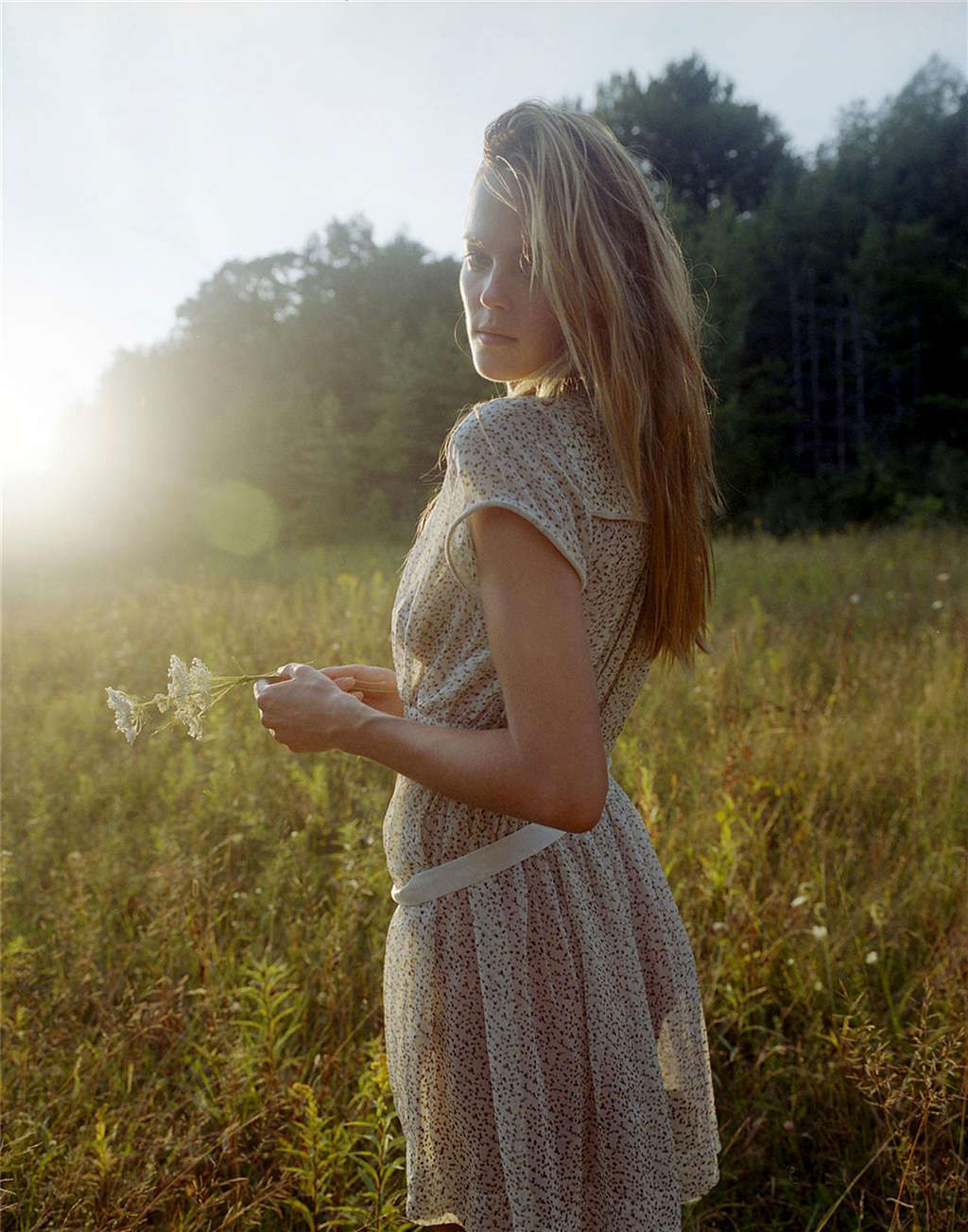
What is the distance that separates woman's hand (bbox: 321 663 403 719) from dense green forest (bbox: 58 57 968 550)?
19.4 metres

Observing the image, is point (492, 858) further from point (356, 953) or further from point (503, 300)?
point (356, 953)

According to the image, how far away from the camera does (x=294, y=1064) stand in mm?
2209

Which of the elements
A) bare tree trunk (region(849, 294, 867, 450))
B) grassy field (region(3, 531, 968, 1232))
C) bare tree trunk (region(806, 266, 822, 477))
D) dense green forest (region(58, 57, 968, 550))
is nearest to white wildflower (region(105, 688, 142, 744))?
grassy field (region(3, 531, 968, 1232))

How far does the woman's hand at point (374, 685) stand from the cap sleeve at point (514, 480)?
0.39 metres

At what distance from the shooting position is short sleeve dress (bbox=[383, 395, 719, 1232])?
106cm

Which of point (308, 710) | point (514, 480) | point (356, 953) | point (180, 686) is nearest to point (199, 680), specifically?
point (180, 686)

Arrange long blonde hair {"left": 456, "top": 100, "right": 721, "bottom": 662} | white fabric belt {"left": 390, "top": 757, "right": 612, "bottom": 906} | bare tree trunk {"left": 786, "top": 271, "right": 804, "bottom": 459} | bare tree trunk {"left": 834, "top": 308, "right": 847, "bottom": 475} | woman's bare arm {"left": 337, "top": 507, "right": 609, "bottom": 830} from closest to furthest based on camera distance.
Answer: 1. woman's bare arm {"left": 337, "top": 507, "right": 609, "bottom": 830}
2. long blonde hair {"left": 456, "top": 100, "right": 721, "bottom": 662}
3. white fabric belt {"left": 390, "top": 757, "right": 612, "bottom": 906}
4. bare tree trunk {"left": 834, "top": 308, "right": 847, "bottom": 475}
5. bare tree trunk {"left": 786, "top": 271, "right": 804, "bottom": 459}

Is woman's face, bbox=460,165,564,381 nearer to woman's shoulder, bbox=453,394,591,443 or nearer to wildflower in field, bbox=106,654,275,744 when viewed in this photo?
woman's shoulder, bbox=453,394,591,443

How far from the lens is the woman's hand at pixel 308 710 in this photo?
1065 mm

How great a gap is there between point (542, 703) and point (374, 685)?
20.7 inches

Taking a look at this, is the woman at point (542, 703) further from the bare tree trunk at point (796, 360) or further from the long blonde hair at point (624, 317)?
the bare tree trunk at point (796, 360)

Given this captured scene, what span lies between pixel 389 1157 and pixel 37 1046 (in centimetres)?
90

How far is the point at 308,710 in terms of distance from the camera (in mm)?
1086

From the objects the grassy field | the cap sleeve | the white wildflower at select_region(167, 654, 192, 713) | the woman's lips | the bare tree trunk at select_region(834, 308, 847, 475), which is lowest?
the grassy field
